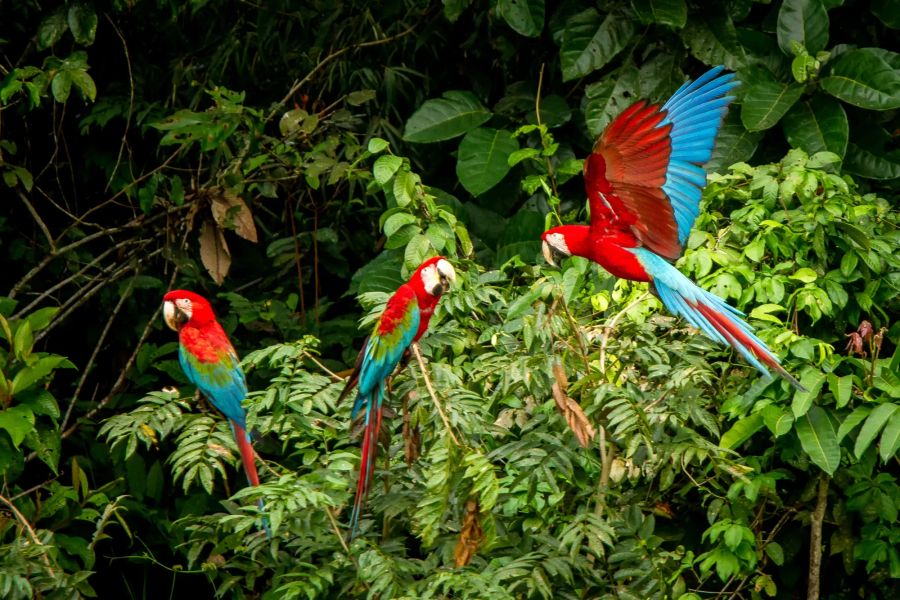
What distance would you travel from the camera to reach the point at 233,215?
363 cm

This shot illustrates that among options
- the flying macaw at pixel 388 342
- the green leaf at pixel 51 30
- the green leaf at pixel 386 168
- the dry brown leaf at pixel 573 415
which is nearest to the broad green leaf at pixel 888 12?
the green leaf at pixel 386 168

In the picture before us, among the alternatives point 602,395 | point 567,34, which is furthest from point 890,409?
point 567,34

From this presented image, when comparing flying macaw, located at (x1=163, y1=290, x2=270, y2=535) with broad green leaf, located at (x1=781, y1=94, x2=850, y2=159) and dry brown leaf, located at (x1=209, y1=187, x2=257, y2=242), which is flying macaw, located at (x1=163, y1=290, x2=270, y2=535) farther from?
broad green leaf, located at (x1=781, y1=94, x2=850, y2=159)

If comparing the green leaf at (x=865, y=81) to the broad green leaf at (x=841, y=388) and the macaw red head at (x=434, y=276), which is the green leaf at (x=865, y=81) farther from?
the macaw red head at (x=434, y=276)

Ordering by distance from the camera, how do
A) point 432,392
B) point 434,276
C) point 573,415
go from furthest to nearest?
point 434,276
point 432,392
point 573,415

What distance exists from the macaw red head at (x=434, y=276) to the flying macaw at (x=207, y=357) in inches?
20.2

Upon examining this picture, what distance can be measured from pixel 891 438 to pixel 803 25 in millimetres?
1523

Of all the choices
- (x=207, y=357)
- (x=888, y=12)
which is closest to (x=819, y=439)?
(x=207, y=357)

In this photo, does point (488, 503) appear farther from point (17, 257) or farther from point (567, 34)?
point (17, 257)

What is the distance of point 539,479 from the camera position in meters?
2.13

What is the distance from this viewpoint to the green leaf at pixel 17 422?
282 cm

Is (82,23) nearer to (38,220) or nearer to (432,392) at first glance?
(38,220)

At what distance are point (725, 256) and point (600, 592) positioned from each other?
3.11 feet

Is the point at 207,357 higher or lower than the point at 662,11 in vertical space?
lower
